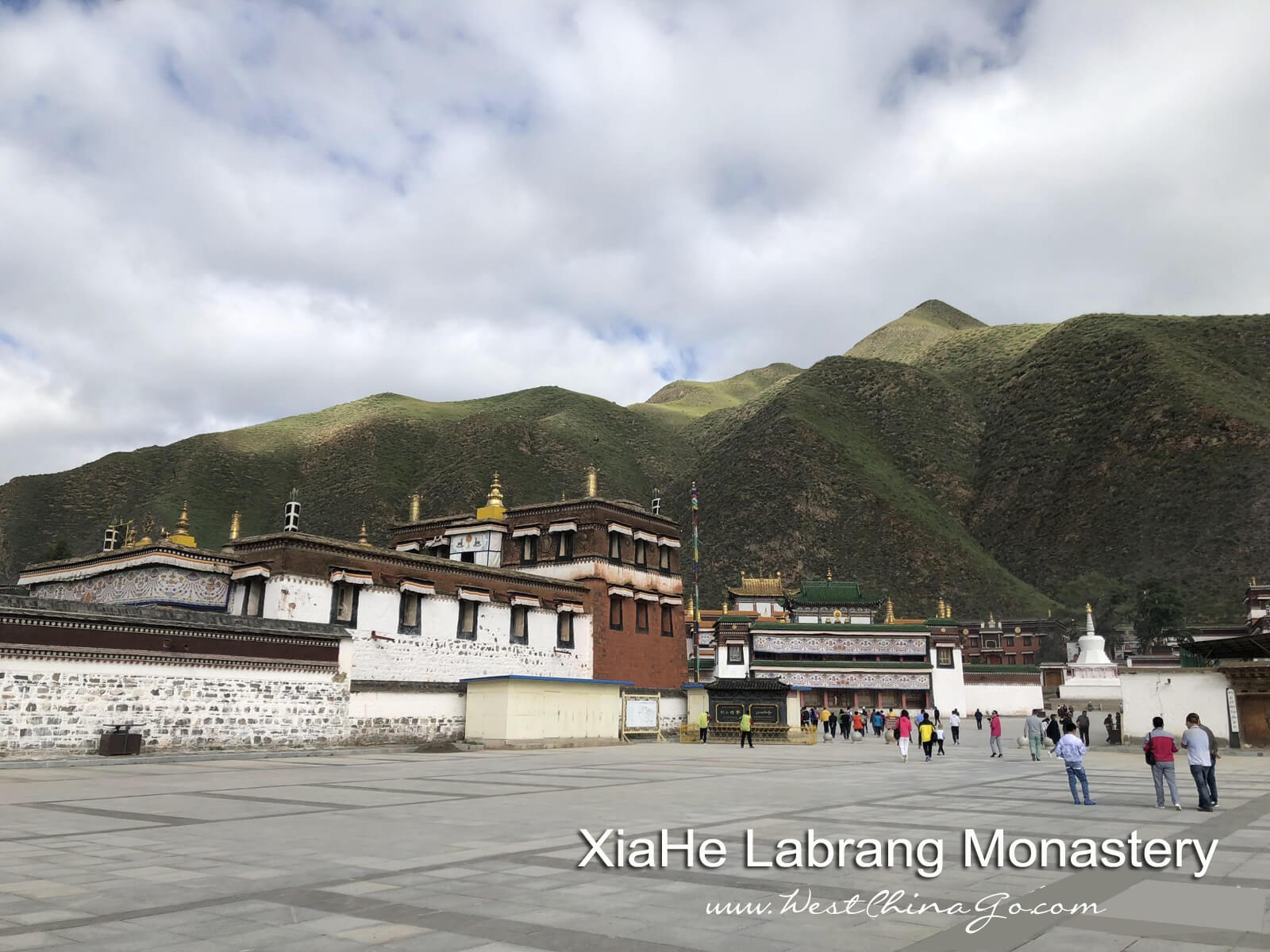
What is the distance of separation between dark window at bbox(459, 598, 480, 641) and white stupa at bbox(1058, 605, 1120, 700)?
5172cm

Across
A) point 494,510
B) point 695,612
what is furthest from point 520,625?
point 695,612

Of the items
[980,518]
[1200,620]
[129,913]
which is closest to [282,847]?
[129,913]

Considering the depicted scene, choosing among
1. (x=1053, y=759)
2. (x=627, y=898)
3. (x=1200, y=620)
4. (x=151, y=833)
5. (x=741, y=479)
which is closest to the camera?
(x=627, y=898)

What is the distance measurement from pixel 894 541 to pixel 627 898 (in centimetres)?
11396

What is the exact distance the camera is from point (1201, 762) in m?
13.7

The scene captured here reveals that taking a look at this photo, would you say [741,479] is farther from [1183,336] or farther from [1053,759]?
[1053,759]

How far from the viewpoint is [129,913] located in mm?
6539

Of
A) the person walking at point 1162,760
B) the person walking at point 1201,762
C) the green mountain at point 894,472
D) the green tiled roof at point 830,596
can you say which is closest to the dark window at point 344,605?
the person walking at point 1162,760

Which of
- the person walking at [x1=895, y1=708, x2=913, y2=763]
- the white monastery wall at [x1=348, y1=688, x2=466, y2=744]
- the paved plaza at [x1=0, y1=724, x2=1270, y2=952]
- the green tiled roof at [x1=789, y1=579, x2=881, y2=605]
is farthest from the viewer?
the green tiled roof at [x1=789, y1=579, x2=881, y2=605]

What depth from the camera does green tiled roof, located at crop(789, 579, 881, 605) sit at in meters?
79.0

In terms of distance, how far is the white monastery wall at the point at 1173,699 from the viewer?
31.9 m

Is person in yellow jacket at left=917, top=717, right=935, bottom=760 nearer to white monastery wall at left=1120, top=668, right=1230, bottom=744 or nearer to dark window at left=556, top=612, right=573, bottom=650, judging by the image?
white monastery wall at left=1120, top=668, right=1230, bottom=744

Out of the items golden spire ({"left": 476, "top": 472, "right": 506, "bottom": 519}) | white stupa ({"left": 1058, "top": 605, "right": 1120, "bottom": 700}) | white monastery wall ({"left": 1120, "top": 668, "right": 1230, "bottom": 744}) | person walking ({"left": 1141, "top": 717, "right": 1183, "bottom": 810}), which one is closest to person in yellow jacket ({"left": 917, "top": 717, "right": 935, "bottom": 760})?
white monastery wall ({"left": 1120, "top": 668, "right": 1230, "bottom": 744})

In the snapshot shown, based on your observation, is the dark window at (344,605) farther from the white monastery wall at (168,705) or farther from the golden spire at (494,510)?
the golden spire at (494,510)
